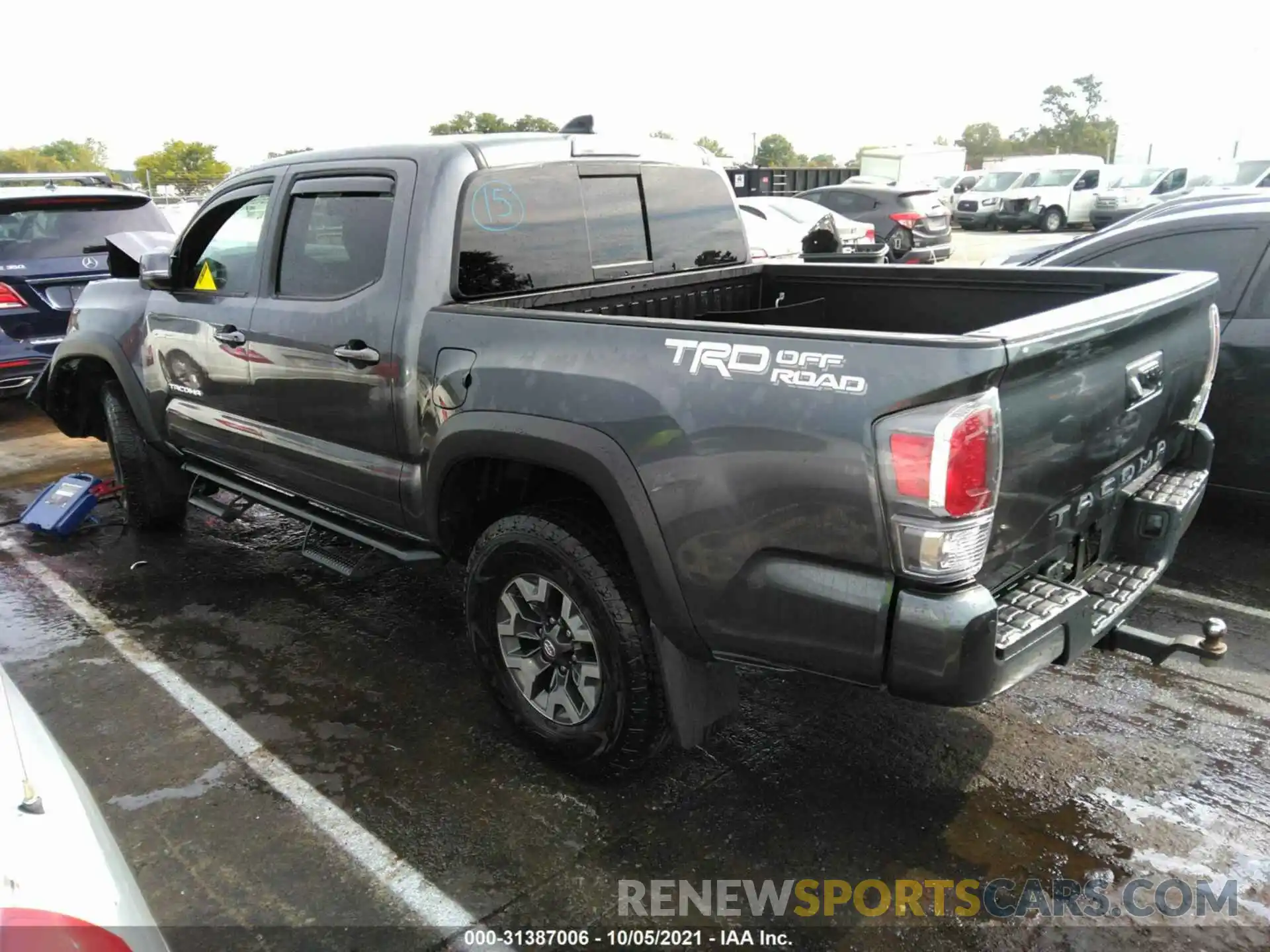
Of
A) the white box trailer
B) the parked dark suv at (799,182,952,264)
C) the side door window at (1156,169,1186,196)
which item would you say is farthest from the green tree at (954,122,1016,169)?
the parked dark suv at (799,182,952,264)

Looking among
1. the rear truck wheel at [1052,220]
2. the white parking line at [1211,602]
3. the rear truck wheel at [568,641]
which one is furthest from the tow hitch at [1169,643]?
the rear truck wheel at [1052,220]

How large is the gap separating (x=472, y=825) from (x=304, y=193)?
2.54 meters

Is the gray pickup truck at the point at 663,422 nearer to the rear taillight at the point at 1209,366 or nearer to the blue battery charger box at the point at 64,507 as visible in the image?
the rear taillight at the point at 1209,366

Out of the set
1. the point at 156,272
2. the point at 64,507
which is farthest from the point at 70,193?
the point at 156,272

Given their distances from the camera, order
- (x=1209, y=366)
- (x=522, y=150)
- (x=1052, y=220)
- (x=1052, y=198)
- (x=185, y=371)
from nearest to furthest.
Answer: (x=1209, y=366), (x=522, y=150), (x=185, y=371), (x=1052, y=198), (x=1052, y=220)

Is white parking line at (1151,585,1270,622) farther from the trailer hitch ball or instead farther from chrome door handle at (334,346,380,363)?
chrome door handle at (334,346,380,363)

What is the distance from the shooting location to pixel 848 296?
417 cm

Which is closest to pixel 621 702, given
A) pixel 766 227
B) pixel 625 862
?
pixel 625 862

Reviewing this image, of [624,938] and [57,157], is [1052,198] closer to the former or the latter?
[624,938]

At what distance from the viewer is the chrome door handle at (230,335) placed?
3984mm

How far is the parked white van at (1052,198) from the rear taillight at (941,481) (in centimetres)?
2655

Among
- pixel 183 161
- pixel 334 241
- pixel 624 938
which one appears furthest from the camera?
pixel 183 161

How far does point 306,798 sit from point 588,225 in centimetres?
229

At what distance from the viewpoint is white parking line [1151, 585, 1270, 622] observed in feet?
13.4
